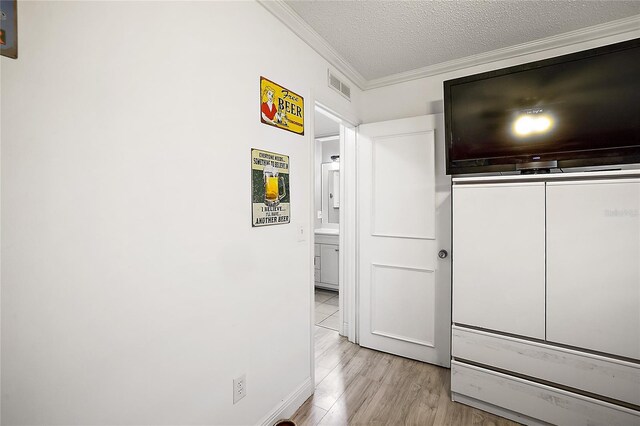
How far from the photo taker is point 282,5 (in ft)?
5.65

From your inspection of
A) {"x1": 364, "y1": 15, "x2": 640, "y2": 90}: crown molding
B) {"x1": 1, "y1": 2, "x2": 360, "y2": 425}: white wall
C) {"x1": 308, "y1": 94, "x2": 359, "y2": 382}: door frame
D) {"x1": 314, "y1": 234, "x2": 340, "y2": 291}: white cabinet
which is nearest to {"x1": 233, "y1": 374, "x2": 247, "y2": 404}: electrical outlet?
{"x1": 1, "y1": 2, "x2": 360, "y2": 425}: white wall

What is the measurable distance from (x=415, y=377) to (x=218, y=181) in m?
2.16

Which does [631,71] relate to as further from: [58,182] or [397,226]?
[58,182]

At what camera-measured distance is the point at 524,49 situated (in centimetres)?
223

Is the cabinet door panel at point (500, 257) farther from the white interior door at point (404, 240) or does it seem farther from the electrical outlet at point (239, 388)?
the electrical outlet at point (239, 388)

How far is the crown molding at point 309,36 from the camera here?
1714mm

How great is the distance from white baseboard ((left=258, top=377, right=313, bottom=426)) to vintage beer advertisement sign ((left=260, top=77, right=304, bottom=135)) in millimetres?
1758

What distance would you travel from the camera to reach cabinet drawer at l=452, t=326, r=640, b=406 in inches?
61.9

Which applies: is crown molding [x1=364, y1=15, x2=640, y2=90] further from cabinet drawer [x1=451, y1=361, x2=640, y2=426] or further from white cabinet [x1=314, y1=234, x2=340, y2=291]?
white cabinet [x1=314, y1=234, x2=340, y2=291]

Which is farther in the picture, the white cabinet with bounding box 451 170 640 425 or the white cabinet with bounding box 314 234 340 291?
the white cabinet with bounding box 314 234 340 291

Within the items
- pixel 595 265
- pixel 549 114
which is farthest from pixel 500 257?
pixel 549 114

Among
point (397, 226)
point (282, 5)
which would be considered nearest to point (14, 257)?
point (282, 5)

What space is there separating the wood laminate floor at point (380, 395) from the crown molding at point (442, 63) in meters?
2.55

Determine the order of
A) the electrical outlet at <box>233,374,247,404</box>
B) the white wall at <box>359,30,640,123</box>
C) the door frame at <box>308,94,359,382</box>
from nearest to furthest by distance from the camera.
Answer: the electrical outlet at <box>233,374,247,404</box> → the white wall at <box>359,30,640,123</box> → the door frame at <box>308,94,359,382</box>
